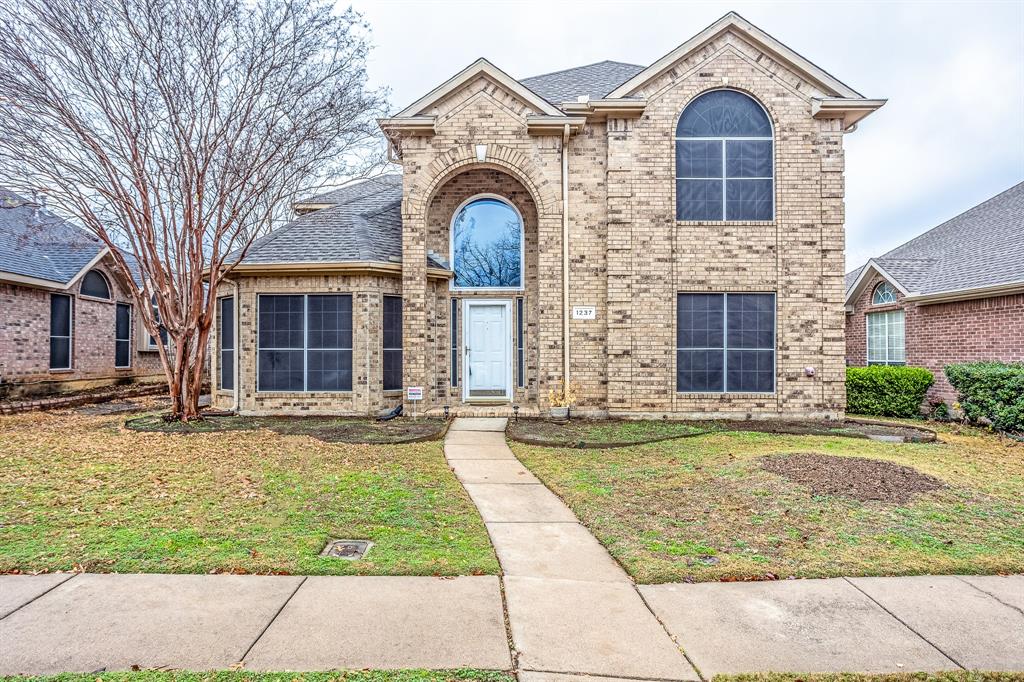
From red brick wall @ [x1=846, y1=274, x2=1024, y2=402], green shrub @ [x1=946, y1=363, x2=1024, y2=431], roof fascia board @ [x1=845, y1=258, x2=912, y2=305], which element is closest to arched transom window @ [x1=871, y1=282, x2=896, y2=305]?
red brick wall @ [x1=846, y1=274, x2=1024, y2=402]

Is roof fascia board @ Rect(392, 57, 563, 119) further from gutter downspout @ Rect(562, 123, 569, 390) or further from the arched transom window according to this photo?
the arched transom window

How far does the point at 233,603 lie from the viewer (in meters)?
3.10

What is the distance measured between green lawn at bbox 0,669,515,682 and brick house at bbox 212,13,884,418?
27.7ft

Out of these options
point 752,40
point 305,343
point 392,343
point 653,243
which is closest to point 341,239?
point 305,343

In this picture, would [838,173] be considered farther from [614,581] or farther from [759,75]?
[614,581]

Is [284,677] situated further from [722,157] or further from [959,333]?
[959,333]

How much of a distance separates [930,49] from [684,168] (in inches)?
699

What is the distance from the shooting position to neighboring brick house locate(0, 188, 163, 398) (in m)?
13.5

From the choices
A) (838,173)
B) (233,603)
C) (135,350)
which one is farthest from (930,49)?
(135,350)

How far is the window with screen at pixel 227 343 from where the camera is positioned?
1175 cm

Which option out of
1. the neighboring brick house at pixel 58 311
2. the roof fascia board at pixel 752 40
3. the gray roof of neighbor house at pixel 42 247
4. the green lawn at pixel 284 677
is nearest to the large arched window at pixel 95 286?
the neighboring brick house at pixel 58 311

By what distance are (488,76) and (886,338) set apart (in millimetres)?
13178

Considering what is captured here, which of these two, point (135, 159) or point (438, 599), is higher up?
point (135, 159)

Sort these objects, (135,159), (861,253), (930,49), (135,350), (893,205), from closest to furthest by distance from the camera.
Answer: (135,159), (135,350), (930,49), (893,205), (861,253)
